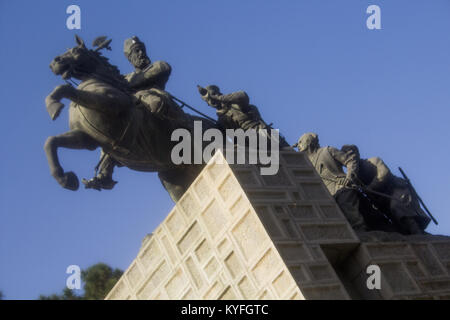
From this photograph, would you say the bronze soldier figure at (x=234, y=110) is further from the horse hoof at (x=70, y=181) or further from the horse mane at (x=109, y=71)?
the horse hoof at (x=70, y=181)

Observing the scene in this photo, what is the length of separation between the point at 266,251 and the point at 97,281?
14.2 meters

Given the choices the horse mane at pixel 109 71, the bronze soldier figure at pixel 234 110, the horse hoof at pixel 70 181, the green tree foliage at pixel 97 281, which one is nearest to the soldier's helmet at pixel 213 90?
the bronze soldier figure at pixel 234 110

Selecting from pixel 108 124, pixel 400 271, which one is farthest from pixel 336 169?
pixel 108 124

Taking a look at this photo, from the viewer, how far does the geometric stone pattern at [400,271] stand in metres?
7.93

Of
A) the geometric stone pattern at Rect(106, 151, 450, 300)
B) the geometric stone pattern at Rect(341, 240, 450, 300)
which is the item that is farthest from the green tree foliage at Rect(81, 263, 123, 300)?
the geometric stone pattern at Rect(341, 240, 450, 300)

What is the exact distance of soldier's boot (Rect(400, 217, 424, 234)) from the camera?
32.7 ft

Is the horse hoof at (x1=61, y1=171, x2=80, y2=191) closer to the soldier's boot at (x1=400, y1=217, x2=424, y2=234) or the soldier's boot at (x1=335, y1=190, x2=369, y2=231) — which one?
the soldier's boot at (x1=335, y1=190, x2=369, y2=231)

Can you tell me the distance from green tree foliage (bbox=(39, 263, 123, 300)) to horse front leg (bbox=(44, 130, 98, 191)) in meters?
11.5

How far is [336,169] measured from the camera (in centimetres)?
1032

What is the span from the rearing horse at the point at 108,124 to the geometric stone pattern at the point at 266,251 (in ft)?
4.75
